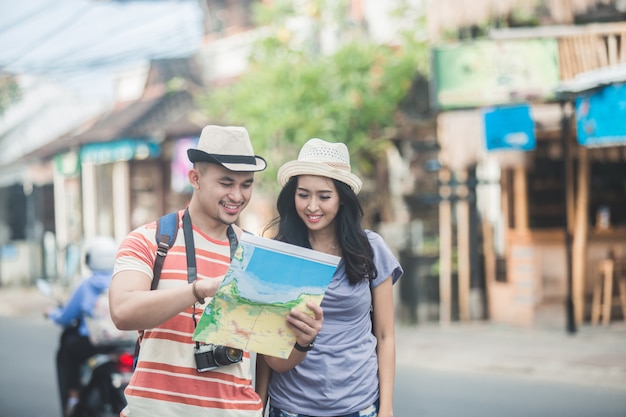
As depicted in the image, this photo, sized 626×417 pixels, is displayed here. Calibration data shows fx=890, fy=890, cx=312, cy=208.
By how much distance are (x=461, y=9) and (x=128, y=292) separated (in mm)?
10503

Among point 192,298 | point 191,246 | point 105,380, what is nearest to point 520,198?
point 105,380

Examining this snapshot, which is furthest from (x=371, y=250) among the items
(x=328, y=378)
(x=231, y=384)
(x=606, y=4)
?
(x=606, y=4)

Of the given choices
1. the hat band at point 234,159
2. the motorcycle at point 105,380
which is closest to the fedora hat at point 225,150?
the hat band at point 234,159

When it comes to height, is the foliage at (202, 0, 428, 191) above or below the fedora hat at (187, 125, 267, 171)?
above

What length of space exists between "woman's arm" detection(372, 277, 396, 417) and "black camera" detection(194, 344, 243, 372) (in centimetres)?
66

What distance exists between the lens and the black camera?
9.64ft

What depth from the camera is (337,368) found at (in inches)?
128

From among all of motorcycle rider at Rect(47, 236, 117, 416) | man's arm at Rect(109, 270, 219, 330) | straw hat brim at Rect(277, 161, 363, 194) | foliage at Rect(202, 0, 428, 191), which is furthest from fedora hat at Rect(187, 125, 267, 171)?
foliage at Rect(202, 0, 428, 191)

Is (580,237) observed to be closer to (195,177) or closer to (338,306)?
(338,306)

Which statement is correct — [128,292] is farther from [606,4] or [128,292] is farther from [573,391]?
[606,4]

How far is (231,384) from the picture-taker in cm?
300

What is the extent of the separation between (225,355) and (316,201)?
70 cm

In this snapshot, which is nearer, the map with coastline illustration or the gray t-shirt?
the map with coastline illustration

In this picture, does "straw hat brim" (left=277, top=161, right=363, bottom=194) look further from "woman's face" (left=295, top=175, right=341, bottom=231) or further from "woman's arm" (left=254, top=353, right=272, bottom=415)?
"woman's arm" (left=254, top=353, right=272, bottom=415)
